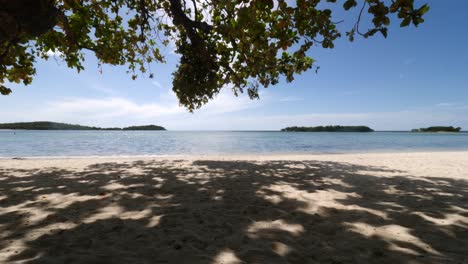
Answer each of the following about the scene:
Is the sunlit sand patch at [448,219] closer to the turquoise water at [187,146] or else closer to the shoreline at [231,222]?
the shoreline at [231,222]

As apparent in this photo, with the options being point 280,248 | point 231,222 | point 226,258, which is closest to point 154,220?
point 231,222

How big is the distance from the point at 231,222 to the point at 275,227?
726mm

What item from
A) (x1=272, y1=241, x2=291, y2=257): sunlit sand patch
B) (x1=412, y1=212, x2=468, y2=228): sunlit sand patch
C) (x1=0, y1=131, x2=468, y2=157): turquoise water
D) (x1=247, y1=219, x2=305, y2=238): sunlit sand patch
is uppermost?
(x1=412, y1=212, x2=468, y2=228): sunlit sand patch

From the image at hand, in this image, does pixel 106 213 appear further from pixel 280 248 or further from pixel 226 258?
pixel 280 248

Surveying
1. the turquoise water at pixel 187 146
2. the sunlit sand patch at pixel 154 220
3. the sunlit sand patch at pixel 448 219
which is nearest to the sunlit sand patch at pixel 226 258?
the sunlit sand patch at pixel 154 220

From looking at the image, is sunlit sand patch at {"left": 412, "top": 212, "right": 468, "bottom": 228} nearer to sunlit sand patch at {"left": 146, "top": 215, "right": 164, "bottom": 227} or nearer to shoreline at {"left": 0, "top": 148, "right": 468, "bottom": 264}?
shoreline at {"left": 0, "top": 148, "right": 468, "bottom": 264}

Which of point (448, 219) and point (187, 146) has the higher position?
point (448, 219)

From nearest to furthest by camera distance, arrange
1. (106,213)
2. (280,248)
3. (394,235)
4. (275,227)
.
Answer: (280,248), (394,235), (275,227), (106,213)

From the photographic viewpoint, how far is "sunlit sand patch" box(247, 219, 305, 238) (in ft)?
12.7

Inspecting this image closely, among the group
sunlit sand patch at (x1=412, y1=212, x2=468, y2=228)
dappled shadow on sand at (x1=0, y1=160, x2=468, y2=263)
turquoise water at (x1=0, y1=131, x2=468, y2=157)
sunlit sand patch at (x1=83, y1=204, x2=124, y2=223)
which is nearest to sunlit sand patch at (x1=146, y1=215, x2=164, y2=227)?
dappled shadow on sand at (x1=0, y1=160, x2=468, y2=263)

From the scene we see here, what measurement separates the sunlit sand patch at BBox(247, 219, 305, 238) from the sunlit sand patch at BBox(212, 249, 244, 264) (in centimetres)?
63

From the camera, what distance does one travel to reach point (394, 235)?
373 cm

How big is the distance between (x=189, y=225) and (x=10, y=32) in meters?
3.94

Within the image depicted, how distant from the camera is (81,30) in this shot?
1034 cm
